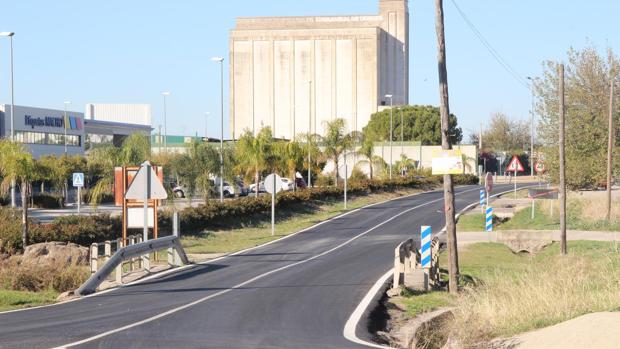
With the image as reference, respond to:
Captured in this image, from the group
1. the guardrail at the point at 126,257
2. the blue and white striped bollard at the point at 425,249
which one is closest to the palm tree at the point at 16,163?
the guardrail at the point at 126,257

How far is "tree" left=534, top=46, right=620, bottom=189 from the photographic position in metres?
48.3

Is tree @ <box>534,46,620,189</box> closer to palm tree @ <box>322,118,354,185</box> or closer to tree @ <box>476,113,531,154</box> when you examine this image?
palm tree @ <box>322,118,354,185</box>

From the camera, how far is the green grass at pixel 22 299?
55.7ft

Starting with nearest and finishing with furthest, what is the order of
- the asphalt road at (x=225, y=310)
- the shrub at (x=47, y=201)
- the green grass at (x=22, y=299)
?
1. the asphalt road at (x=225, y=310)
2. the green grass at (x=22, y=299)
3. the shrub at (x=47, y=201)

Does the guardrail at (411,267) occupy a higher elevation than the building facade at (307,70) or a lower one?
lower

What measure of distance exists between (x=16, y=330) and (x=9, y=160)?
59.1 ft

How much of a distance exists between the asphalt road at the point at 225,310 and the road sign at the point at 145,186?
2.03 meters

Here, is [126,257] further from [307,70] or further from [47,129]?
[307,70]

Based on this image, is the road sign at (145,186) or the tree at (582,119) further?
the tree at (582,119)

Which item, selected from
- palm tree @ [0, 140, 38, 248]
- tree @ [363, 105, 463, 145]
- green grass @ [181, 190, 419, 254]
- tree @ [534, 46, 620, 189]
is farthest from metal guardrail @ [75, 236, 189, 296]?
tree @ [363, 105, 463, 145]

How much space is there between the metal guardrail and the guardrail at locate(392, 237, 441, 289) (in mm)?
6034

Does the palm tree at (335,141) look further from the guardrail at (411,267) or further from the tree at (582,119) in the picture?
the guardrail at (411,267)

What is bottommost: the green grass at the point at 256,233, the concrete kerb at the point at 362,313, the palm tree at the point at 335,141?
the green grass at the point at 256,233

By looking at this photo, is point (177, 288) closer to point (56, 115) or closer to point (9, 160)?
point (9, 160)
